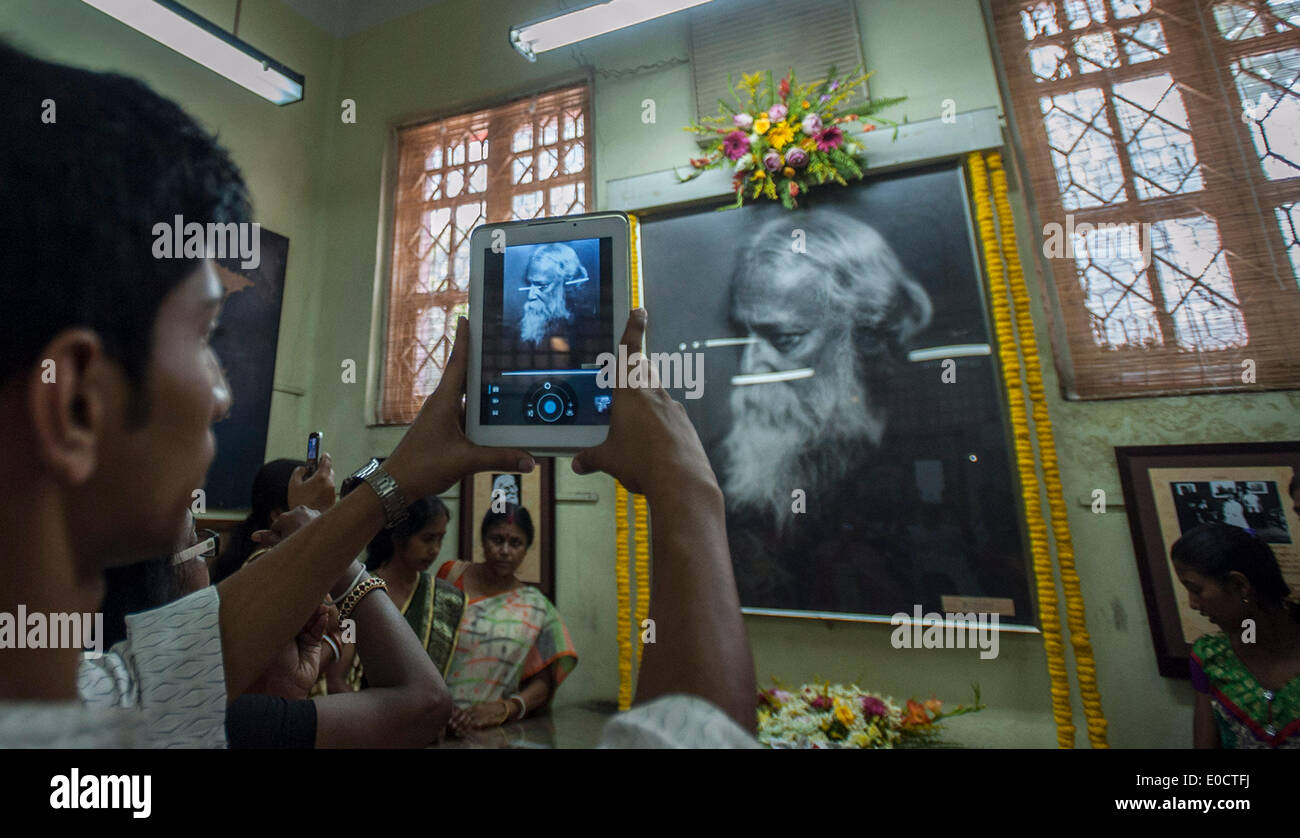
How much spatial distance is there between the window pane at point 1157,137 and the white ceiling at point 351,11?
403 cm

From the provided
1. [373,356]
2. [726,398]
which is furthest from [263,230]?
[726,398]

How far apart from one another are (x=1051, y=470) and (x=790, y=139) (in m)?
1.73

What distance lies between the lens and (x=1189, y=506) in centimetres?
193

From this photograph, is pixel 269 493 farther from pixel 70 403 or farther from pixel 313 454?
pixel 70 403

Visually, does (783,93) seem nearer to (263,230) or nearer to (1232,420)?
(1232,420)

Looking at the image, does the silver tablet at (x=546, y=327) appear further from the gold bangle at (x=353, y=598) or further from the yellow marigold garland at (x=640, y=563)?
the yellow marigold garland at (x=640, y=563)

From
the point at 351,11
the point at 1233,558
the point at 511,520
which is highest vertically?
the point at 351,11

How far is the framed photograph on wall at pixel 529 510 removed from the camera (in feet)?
9.09

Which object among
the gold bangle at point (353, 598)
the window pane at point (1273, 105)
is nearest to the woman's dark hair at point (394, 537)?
the gold bangle at point (353, 598)

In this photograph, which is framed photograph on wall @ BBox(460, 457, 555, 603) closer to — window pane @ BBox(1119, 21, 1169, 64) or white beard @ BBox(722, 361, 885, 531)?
white beard @ BBox(722, 361, 885, 531)

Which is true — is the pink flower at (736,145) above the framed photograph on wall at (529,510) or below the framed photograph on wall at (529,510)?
above

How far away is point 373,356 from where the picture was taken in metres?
3.41

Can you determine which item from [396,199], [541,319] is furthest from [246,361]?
[541,319]
